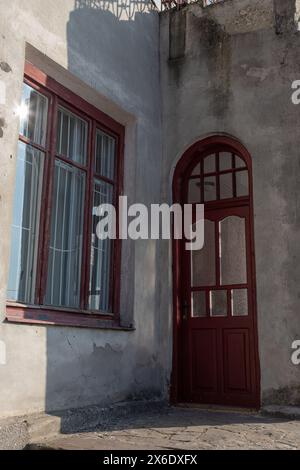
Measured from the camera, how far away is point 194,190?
6543mm

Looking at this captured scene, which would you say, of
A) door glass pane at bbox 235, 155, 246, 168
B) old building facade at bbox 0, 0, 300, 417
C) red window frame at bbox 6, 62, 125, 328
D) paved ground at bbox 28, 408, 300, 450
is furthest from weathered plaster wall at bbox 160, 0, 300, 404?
red window frame at bbox 6, 62, 125, 328

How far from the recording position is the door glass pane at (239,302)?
594 centimetres

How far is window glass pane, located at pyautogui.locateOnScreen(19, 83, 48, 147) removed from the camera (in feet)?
15.6

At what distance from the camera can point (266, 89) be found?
20.0 ft

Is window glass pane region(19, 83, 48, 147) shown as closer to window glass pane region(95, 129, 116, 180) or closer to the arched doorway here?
window glass pane region(95, 129, 116, 180)

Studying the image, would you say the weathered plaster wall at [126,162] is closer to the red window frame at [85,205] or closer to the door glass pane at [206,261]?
the red window frame at [85,205]

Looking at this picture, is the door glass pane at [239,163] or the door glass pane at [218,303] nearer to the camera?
the door glass pane at [218,303]

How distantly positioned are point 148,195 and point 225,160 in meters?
1.03

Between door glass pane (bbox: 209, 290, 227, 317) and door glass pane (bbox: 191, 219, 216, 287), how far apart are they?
141mm

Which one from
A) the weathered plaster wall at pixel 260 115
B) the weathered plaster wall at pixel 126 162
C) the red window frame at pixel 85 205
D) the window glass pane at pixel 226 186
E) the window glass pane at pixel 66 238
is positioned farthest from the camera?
the window glass pane at pixel 226 186

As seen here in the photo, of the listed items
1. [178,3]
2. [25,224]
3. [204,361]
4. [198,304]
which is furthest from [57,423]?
[178,3]

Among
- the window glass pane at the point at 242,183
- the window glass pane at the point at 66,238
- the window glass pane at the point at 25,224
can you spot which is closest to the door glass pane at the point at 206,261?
the window glass pane at the point at 242,183

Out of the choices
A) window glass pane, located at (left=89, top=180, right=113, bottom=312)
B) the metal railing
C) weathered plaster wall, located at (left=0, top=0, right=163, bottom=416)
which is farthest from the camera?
the metal railing
